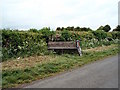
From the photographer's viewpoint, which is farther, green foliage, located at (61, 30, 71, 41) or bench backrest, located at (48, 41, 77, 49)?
green foliage, located at (61, 30, 71, 41)

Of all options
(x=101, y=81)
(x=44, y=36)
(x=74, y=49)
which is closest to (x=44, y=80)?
(x=101, y=81)

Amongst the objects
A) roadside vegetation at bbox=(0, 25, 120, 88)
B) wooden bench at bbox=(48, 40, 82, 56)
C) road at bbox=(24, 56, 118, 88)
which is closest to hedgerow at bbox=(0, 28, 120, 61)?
roadside vegetation at bbox=(0, 25, 120, 88)


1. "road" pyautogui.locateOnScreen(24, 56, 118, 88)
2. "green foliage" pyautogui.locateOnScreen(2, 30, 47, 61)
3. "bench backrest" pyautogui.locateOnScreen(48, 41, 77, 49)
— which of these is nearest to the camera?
"road" pyautogui.locateOnScreen(24, 56, 118, 88)

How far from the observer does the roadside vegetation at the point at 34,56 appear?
7469 mm

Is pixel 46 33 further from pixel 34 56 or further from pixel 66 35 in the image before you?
pixel 34 56

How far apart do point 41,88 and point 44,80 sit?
932mm

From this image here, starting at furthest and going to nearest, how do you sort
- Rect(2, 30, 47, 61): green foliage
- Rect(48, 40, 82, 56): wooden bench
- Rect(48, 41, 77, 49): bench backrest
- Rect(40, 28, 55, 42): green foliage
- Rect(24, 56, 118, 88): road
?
Rect(40, 28, 55, 42): green foliage < Rect(48, 41, 77, 49): bench backrest < Rect(48, 40, 82, 56): wooden bench < Rect(2, 30, 47, 61): green foliage < Rect(24, 56, 118, 88): road

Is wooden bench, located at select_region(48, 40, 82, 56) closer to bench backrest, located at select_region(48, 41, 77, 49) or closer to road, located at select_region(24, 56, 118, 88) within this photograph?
bench backrest, located at select_region(48, 41, 77, 49)

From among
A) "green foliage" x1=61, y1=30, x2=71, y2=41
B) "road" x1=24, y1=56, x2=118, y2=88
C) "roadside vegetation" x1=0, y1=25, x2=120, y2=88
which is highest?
"green foliage" x1=61, y1=30, x2=71, y2=41

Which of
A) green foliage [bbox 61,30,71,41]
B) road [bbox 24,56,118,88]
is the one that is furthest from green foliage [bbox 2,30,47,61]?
road [bbox 24,56,118,88]

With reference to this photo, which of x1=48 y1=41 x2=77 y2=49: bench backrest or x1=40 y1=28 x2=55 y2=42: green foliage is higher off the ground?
x1=40 y1=28 x2=55 y2=42: green foliage

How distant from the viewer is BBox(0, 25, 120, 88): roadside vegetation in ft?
24.5

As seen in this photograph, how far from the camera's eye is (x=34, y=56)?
1212cm

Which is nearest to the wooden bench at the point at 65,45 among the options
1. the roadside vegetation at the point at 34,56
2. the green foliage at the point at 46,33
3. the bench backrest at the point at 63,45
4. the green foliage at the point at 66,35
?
the bench backrest at the point at 63,45
